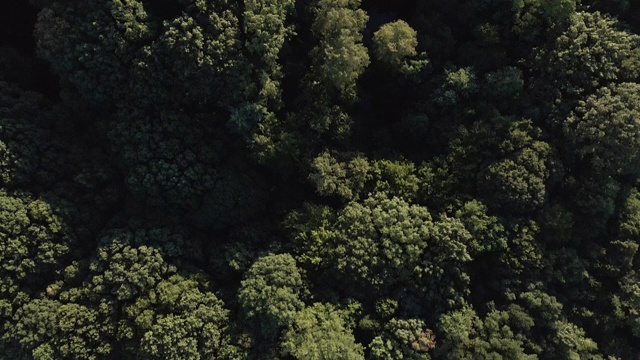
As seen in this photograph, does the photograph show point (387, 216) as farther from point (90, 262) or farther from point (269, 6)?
point (90, 262)

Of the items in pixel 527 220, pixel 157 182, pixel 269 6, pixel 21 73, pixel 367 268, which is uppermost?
pixel 269 6

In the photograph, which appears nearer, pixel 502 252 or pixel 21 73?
pixel 502 252

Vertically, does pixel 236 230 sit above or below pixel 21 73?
below

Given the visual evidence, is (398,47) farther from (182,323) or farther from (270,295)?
(182,323)

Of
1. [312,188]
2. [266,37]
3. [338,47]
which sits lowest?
[312,188]

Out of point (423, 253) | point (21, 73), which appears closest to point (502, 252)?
point (423, 253)

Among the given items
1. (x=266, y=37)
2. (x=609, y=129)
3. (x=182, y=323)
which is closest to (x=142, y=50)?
(x=266, y=37)
